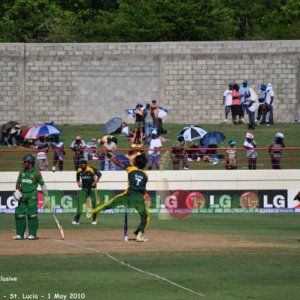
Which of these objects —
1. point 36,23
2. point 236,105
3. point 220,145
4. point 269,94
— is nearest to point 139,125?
point 220,145

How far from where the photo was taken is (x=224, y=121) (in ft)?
153

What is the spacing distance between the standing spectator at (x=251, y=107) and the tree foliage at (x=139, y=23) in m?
17.1

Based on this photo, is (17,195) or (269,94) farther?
(269,94)

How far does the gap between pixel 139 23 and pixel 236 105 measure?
17.2 m

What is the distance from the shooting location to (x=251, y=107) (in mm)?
43438

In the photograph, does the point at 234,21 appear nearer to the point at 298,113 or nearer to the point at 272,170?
the point at 298,113

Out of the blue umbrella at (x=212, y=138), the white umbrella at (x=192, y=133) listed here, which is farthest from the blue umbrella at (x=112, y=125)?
the blue umbrella at (x=212, y=138)

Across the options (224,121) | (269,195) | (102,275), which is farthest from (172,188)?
(102,275)

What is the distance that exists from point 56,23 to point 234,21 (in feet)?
35.3

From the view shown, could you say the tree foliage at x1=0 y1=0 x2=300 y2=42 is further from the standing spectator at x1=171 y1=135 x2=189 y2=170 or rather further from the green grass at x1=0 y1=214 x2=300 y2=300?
the green grass at x1=0 y1=214 x2=300 y2=300

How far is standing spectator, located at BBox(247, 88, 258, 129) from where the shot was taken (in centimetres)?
4328

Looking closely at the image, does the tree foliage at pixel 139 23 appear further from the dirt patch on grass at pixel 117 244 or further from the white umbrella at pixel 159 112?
the dirt patch on grass at pixel 117 244

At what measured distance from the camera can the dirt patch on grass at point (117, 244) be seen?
2122 centimetres

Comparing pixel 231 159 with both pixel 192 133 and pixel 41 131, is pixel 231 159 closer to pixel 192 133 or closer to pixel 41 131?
pixel 192 133
